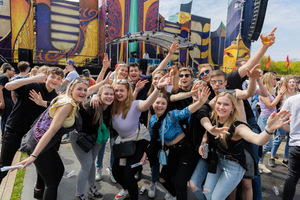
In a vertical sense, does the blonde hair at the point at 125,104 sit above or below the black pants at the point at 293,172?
above

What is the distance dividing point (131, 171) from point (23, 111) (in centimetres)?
169

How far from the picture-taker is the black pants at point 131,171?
236cm

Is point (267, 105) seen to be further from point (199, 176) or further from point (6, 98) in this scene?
point (6, 98)

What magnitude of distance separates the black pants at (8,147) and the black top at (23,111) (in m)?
0.07

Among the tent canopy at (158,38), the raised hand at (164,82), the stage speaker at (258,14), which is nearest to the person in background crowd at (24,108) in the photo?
the raised hand at (164,82)

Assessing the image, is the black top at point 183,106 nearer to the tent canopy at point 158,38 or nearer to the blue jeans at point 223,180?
the blue jeans at point 223,180

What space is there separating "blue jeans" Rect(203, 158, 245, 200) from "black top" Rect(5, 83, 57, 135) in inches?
97.3

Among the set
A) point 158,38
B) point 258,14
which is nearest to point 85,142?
point 158,38

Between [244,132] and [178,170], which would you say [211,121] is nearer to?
[244,132]

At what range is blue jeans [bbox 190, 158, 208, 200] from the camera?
2.21m

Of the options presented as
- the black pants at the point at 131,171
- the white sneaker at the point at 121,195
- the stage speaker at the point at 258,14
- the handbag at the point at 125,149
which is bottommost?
the white sneaker at the point at 121,195

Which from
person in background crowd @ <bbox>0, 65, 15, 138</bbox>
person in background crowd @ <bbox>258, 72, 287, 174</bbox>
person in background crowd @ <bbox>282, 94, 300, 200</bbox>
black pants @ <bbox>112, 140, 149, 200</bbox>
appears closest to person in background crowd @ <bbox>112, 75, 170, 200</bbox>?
black pants @ <bbox>112, 140, 149, 200</bbox>

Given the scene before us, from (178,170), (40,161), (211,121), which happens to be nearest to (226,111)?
(211,121)

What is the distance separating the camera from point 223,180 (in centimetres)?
205
